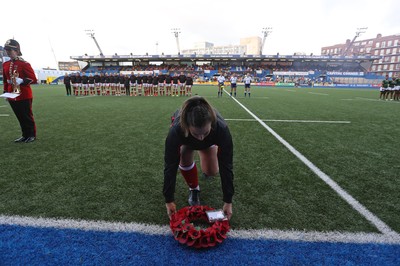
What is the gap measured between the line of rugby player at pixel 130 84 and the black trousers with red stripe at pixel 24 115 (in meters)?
14.3

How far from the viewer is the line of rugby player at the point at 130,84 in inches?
757

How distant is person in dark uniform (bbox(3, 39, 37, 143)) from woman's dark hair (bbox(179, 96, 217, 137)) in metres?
4.88

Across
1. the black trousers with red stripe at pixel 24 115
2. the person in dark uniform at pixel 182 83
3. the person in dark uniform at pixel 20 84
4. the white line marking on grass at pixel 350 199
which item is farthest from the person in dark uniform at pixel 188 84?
the white line marking on grass at pixel 350 199

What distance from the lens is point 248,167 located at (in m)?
3.83

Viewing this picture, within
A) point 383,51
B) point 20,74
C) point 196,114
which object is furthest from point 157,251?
point 383,51

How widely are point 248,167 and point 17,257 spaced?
9.83 ft

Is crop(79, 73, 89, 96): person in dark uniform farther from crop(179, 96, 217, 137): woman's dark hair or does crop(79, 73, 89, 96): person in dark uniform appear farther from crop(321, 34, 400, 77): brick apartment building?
crop(321, 34, 400, 77): brick apartment building

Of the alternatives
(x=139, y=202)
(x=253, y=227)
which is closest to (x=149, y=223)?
(x=139, y=202)

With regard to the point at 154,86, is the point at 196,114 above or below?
above

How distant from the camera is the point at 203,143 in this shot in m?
2.22

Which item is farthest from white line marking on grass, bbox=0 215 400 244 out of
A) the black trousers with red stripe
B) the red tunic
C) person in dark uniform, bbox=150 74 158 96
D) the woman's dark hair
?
person in dark uniform, bbox=150 74 158 96

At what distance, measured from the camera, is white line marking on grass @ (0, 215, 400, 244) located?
212cm

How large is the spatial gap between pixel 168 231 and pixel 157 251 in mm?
274

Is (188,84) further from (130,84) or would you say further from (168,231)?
(168,231)
